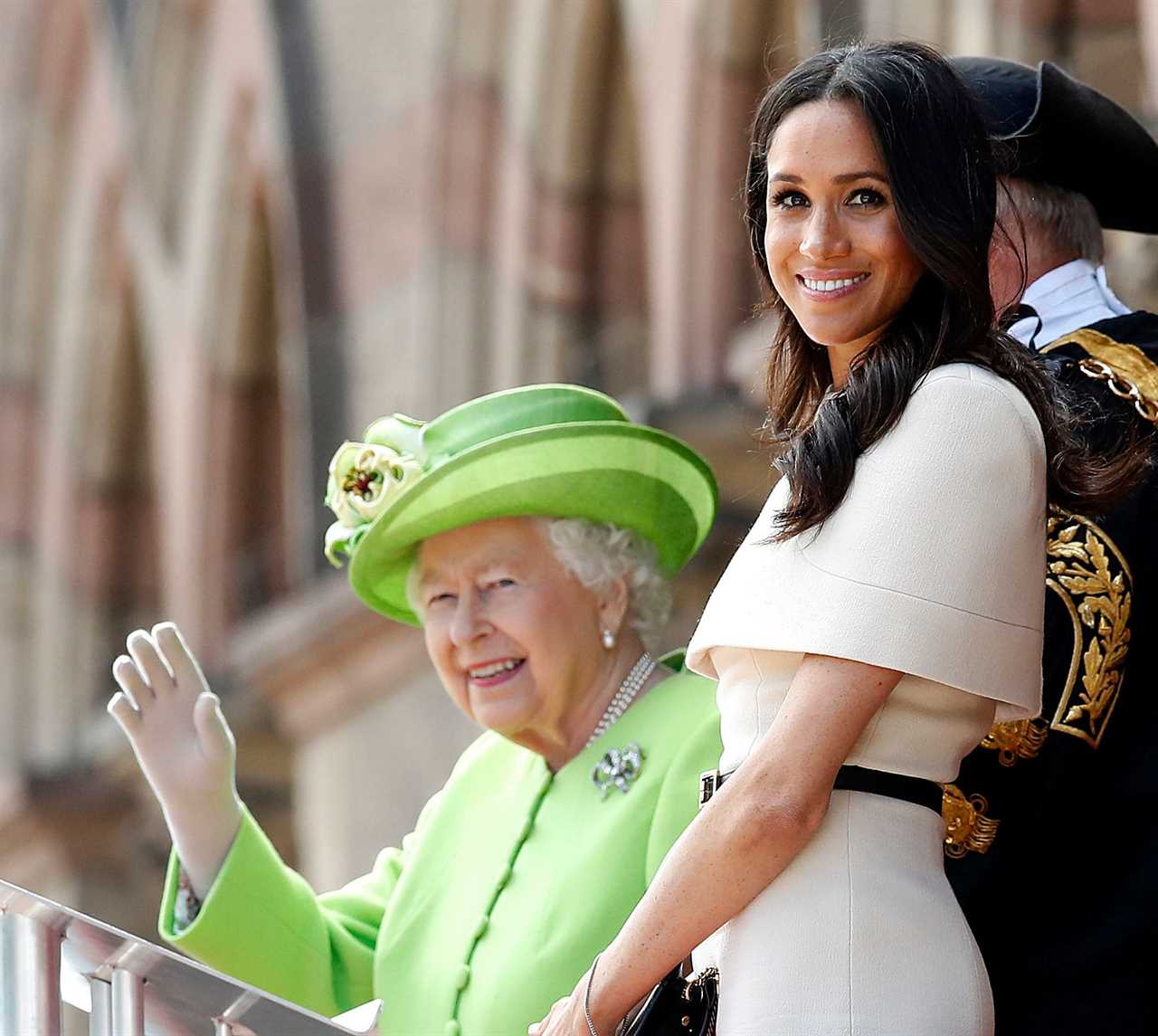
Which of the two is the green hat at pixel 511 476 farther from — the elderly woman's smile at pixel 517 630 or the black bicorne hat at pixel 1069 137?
the black bicorne hat at pixel 1069 137

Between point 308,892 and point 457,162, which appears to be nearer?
point 308,892

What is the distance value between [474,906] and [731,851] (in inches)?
43.5

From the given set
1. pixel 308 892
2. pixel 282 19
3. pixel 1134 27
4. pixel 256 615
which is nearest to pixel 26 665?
pixel 256 615

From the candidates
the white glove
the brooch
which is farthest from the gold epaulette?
the white glove

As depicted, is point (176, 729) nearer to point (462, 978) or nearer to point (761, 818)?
point (462, 978)

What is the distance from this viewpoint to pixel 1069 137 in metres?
3.12

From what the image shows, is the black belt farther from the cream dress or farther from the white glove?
the white glove

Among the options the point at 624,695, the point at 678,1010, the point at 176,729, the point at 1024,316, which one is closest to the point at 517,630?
the point at 624,695

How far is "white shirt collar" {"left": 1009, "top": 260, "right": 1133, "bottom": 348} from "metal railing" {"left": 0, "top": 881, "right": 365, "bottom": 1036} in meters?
1.27

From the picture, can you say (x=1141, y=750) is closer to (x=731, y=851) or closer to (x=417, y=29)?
(x=731, y=851)

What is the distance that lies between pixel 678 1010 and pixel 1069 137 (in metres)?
1.34

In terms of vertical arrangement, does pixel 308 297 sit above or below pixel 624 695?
above

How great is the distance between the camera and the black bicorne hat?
3090 mm

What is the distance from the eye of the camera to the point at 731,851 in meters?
2.37
